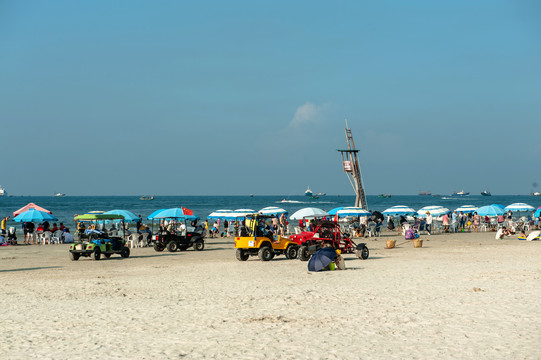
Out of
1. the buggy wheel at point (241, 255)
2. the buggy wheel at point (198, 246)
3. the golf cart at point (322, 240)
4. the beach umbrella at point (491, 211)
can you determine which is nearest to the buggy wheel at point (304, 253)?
the golf cart at point (322, 240)

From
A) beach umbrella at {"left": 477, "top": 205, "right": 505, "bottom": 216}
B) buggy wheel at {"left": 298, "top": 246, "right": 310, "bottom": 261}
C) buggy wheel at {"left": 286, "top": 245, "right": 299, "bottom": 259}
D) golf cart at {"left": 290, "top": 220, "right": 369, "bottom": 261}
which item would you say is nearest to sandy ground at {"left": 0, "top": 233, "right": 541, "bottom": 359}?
buggy wheel at {"left": 298, "top": 246, "right": 310, "bottom": 261}

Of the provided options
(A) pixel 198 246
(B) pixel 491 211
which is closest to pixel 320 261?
(A) pixel 198 246

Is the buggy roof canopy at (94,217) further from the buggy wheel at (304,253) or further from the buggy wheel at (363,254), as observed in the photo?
the buggy wheel at (363,254)

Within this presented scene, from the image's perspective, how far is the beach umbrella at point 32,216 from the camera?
2997 cm

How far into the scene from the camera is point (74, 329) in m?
8.81

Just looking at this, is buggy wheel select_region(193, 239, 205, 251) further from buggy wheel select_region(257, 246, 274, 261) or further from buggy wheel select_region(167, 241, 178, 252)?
buggy wheel select_region(257, 246, 274, 261)

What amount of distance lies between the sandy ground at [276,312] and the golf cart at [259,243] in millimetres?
2017

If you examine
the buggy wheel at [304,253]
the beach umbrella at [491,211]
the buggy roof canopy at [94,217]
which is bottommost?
the buggy wheel at [304,253]

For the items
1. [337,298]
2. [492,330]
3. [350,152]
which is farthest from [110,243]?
[350,152]

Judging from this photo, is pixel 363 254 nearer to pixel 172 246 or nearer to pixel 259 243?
pixel 259 243

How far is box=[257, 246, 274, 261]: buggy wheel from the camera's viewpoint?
1975 centimetres

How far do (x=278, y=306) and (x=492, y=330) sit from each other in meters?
3.87

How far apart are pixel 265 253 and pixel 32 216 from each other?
16.3 metres

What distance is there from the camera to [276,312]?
10070 millimetres
